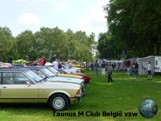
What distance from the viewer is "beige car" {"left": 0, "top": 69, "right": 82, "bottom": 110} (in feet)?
43.0

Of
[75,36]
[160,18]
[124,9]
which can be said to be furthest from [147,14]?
[75,36]

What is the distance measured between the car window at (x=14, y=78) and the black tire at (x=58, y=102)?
1070mm

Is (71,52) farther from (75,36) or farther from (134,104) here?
(134,104)

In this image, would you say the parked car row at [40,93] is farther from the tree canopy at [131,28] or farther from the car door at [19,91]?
the tree canopy at [131,28]

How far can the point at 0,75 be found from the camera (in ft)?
44.5

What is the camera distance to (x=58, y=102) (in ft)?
43.5

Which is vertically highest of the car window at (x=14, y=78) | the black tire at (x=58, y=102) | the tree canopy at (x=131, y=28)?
the tree canopy at (x=131, y=28)

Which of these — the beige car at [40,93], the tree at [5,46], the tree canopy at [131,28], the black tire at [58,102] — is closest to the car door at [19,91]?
the beige car at [40,93]

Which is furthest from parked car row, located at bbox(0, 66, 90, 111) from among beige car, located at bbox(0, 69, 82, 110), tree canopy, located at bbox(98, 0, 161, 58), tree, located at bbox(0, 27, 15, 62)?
tree, located at bbox(0, 27, 15, 62)

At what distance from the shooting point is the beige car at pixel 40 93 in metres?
13.1

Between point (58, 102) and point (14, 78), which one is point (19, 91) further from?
point (58, 102)

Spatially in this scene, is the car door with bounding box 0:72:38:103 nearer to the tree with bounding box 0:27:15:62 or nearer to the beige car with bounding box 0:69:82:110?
the beige car with bounding box 0:69:82:110

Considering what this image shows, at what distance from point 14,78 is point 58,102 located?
184 centimetres

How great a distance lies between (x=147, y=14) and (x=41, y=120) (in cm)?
3097
